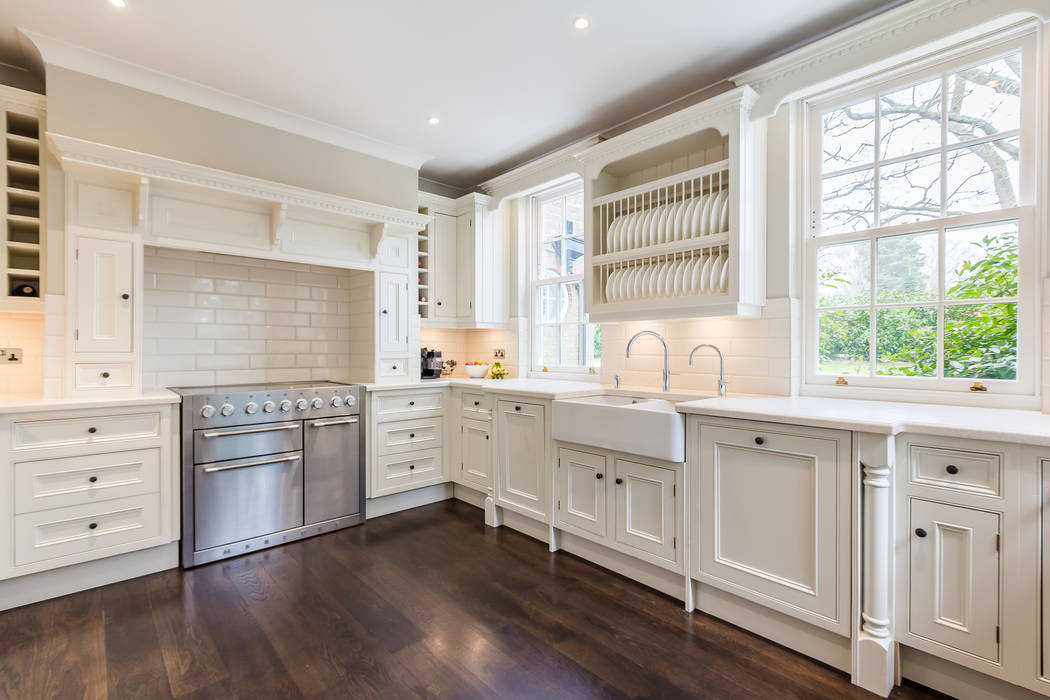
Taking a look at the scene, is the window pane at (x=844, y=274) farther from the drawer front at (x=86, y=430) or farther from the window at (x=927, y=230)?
the drawer front at (x=86, y=430)

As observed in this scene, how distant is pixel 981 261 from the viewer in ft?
6.98

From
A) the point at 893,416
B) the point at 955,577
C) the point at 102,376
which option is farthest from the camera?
the point at 102,376

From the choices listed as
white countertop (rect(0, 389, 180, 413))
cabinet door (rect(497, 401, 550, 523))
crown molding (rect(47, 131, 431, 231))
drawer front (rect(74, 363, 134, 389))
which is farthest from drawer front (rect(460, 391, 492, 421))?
drawer front (rect(74, 363, 134, 389))

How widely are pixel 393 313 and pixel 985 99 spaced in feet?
11.5

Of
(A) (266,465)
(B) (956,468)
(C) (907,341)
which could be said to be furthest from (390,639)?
(C) (907,341)

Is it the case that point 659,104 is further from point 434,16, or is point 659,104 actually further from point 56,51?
point 56,51

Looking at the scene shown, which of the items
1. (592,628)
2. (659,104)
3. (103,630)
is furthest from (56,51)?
(592,628)

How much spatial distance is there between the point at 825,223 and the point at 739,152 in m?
0.59

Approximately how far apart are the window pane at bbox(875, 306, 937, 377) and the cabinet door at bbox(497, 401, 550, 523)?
177 cm

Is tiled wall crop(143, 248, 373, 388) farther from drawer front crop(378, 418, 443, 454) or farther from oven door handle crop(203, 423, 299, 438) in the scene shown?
oven door handle crop(203, 423, 299, 438)

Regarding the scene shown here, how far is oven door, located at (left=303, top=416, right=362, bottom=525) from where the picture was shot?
10.5ft

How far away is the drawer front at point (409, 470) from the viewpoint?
3.58m

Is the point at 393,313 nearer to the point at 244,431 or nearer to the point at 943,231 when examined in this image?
the point at 244,431

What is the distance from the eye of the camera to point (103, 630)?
215 cm
